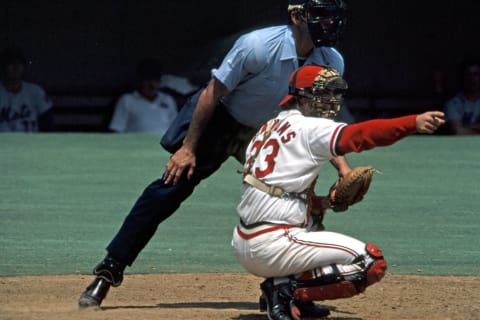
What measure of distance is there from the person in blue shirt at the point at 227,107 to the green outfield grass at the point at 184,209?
1121mm

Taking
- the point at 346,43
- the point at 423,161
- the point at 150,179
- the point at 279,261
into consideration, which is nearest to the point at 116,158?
the point at 150,179

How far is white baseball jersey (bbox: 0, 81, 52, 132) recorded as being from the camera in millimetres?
13141

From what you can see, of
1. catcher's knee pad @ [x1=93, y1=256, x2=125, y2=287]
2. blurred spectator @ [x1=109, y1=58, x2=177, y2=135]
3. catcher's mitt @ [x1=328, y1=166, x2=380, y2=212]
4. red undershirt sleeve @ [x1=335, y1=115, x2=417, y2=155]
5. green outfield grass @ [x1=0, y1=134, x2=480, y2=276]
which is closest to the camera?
red undershirt sleeve @ [x1=335, y1=115, x2=417, y2=155]

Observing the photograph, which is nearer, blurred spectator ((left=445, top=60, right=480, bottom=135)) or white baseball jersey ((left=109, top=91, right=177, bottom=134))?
white baseball jersey ((left=109, top=91, right=177, bottom=134))

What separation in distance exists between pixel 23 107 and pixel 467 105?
5.15m

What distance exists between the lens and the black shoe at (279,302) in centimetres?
477

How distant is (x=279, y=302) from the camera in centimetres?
478

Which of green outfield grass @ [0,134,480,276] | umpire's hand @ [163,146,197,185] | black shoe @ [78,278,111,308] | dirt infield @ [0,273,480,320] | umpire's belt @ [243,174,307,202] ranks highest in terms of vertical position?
umpire's belt @ [243,174,307,202]

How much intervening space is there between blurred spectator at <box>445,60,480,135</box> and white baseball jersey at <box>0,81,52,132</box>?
4739mm

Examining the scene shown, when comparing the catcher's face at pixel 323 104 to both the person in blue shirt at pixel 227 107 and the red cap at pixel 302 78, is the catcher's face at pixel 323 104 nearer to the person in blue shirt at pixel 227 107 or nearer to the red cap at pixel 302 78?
the red cap at pixel 302 78

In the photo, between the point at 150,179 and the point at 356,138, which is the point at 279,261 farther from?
the point at 150,179

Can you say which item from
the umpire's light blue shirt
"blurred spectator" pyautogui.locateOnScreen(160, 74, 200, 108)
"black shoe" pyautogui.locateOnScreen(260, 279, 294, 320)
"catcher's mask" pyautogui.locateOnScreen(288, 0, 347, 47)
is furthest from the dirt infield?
"blurred spectator" pyautogui.locateOnScreen(160, 74, 200, 108)

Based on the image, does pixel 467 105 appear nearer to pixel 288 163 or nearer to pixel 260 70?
pixel 260 70

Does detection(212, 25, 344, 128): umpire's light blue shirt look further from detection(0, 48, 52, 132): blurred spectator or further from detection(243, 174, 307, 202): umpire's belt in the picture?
detection(0, 48, 52, 132): blurred spectator
